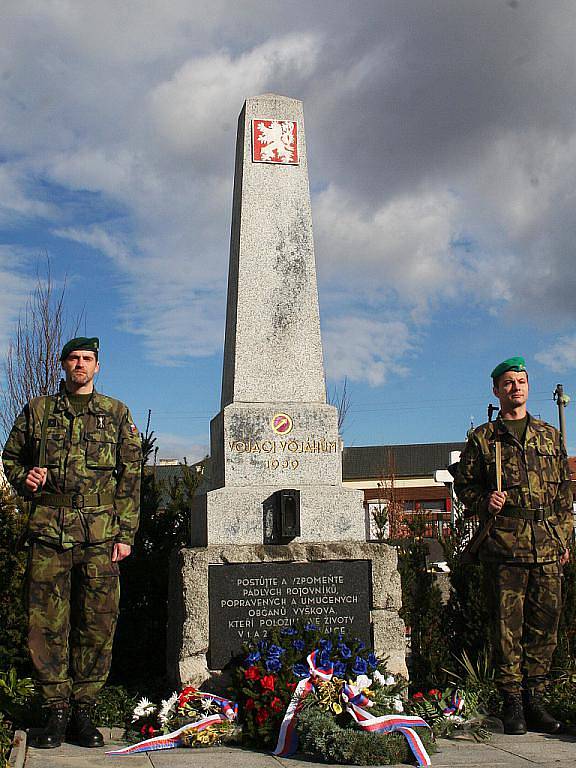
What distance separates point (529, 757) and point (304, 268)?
141 inches

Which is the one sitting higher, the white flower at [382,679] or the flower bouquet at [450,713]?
the white flower at [382,679]

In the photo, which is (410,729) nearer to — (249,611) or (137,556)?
(249,611)

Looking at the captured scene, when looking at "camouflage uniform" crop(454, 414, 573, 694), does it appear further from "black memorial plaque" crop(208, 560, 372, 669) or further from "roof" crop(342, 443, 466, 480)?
"roof" crop(342, 443, 466, 480)

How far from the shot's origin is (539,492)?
5137mm

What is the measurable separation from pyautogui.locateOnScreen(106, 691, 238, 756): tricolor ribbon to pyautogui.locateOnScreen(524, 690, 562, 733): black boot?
1756 millimetres

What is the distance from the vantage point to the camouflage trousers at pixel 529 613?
16.4ft

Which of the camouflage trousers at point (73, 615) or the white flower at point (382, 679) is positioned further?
the white flower at point (382, 679)

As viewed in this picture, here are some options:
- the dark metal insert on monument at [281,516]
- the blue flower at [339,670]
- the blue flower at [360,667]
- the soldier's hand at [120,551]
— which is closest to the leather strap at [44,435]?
the soldier's hand at [120,551]

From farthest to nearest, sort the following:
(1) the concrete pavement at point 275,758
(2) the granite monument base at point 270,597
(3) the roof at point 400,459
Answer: (3) the roof at point 400,459 < (2) the granite monument base at point 270,597 < (1) the concrete pavement at point 275,758

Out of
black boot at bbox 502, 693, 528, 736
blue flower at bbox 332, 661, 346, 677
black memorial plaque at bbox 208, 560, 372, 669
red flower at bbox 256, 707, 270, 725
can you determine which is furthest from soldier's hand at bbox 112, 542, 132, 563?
black boot at bbox 502, 693, 528, 736

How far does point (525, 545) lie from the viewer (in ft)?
16.5

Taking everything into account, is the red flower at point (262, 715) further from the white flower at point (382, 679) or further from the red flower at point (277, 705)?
the white flower at point (382, 679)

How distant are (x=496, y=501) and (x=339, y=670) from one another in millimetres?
1352

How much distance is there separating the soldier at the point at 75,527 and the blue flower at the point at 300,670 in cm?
108
